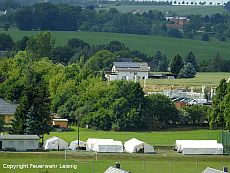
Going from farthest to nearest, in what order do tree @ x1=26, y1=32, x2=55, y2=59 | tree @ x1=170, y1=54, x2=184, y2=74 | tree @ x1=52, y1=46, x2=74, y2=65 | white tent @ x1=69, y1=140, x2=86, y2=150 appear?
tree @ x1=52, y1=46, x2=74, y2=65 < tree @ x1=26, y1=32, x2=55, y2=59 < tree @ x1=170, y1=54, x2=184, y2=74 < white tent @ x1=69, y1=140, x2=86, y2=150

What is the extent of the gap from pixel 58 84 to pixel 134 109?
28.0ft

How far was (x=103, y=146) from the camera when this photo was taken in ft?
146

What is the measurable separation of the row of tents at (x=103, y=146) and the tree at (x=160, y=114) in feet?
30.3

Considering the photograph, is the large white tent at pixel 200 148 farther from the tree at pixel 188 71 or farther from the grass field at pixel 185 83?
the tree at pixel 188 71

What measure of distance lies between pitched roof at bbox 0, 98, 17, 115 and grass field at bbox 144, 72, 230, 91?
559 inches

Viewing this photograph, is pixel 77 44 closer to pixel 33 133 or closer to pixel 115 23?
pixel 115 23

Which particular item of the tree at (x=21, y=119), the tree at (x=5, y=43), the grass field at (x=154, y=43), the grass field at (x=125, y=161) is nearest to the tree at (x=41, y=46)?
the tree at (x=5, y=43)

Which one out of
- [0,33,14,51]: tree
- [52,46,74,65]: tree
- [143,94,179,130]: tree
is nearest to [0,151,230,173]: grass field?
[143,94,179,130]: tree

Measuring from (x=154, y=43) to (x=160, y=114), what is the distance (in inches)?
2525

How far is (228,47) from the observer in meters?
120

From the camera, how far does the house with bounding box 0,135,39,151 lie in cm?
4431

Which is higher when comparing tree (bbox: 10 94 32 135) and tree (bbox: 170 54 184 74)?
tree (bbox: 10 94 32 135)

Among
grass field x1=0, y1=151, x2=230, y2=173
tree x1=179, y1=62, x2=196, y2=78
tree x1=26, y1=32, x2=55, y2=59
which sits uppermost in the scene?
grass field x1=0, y1=151, x2=230, y2=173

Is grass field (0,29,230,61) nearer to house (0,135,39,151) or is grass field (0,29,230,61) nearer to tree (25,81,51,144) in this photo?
tree (25,81,51,144)
